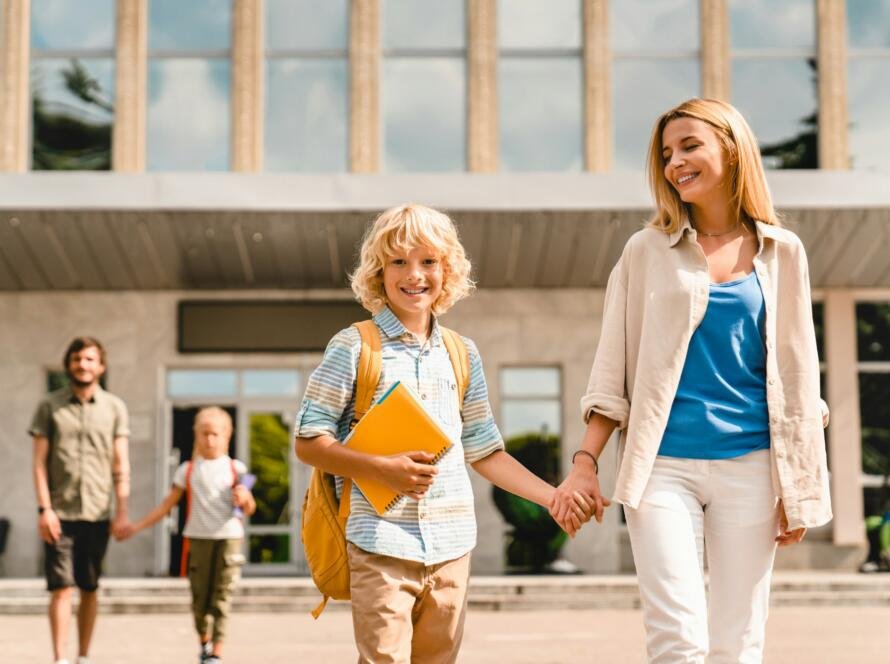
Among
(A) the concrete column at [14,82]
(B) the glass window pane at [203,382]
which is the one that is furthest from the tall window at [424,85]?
(A) the concrete column at [14,82]

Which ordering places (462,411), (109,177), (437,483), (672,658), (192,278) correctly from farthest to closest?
(192,278) → (109,177) → (462,411) → (437,483) → (672,658)

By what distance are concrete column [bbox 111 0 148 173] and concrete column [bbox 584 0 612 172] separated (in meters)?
5.78

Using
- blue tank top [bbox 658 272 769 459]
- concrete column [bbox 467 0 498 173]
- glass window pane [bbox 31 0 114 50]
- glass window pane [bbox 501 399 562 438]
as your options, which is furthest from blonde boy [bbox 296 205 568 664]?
glass window pane [bbox 31 0 114 50]

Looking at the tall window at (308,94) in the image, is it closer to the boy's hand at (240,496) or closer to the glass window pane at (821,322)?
the glass window pane at (821,322)

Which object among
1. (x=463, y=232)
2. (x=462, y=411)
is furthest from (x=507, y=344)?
(x=462, y=411)

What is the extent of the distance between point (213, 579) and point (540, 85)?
11.9 metres

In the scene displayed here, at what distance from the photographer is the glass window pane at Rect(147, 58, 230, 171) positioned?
1869cm

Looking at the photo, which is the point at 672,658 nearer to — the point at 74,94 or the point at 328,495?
the point at 328,495

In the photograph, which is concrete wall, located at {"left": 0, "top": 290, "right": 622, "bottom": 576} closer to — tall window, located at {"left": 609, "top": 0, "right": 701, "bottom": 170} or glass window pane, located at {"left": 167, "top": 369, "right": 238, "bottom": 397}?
glass window pane, located at {"left": 167, "top": 369, "right": 238, "bottom": 397}

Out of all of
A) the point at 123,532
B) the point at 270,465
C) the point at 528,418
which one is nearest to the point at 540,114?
the point at 528,418

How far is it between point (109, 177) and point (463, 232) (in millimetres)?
4348

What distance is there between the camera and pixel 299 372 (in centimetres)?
1892

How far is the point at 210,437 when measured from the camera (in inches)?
348

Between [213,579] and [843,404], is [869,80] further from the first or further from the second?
[213,579]
